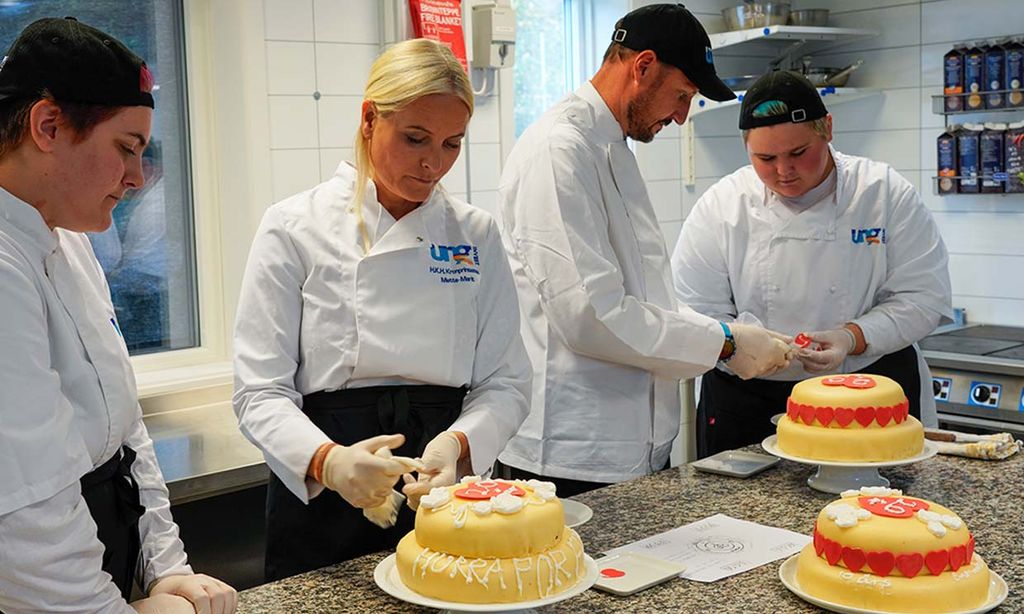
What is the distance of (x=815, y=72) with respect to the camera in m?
4.06

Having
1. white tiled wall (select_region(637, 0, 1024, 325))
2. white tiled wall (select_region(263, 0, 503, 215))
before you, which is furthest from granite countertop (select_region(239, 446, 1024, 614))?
white tiled wall (select_region(637, 0, 1024, 325))

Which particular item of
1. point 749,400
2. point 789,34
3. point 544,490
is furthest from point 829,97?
point 544,490

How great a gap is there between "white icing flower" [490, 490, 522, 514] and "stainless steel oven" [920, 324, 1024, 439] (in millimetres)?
2253

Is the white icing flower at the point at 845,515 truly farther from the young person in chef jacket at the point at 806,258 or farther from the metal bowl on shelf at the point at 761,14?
the metal bowl on shelf at the point at 761,14

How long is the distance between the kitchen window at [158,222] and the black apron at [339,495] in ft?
4.81

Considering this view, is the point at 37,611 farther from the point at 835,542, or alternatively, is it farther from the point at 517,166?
the point at 517,166

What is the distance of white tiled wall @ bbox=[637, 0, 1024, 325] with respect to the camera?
390 centimetres

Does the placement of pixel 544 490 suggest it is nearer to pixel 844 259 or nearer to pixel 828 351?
pixel 828 351

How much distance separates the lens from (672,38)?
2.10 m

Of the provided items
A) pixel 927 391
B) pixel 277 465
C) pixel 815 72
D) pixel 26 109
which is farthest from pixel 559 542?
pixel 815 72

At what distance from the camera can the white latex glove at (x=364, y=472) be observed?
4.78 ft

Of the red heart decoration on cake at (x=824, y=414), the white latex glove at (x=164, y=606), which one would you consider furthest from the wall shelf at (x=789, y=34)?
the white latex glove at (x=164, y=606)

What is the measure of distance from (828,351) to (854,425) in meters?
0.51

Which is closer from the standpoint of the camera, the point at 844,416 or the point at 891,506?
the point at 891,506
